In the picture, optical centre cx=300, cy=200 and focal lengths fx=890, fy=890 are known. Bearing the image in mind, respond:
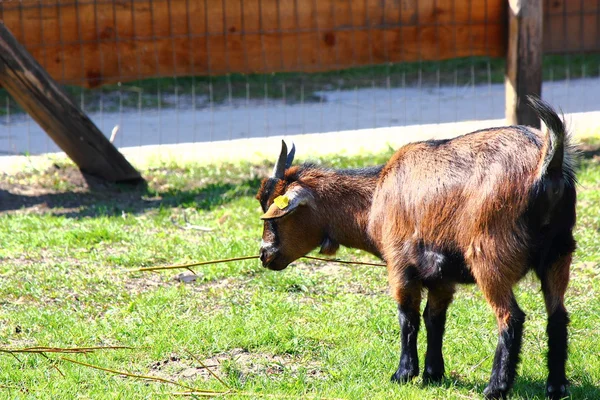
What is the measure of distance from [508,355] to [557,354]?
362 millimetres

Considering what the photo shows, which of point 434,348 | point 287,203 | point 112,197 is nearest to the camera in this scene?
point 434,348

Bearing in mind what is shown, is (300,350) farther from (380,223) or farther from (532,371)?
(532,371)

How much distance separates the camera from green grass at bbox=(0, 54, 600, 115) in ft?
44.3

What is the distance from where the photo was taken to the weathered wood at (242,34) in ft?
32.8

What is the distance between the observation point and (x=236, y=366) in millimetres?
5305

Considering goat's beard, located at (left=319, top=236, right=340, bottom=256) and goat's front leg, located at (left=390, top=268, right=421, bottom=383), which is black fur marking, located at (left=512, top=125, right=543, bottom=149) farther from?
goat's beard, located at (left=319, top=236, right=340, bottom=256)

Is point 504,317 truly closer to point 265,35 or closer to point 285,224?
point 285,224

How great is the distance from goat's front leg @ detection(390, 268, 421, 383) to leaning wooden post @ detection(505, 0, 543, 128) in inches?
207

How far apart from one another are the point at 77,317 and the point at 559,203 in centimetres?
340

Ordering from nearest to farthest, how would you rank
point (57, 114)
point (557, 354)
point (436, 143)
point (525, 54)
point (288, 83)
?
1. point (557, 354)
2. point (436, 143)
3. point (57, 114)
4. point (525, 54)
5. point (288, 83)

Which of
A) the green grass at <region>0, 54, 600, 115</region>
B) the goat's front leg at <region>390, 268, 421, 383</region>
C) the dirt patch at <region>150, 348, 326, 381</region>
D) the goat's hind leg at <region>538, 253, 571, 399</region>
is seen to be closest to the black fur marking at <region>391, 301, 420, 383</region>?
the goat's front leg at <region>390, 268, 421, 383</region>

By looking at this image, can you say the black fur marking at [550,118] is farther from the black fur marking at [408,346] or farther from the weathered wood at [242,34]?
the weathered wood at [242,34]

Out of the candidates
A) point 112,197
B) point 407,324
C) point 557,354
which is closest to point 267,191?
point 407,324

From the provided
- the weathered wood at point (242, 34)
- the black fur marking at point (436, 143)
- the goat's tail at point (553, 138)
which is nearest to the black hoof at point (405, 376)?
the black fur marking at point (436, 143)
